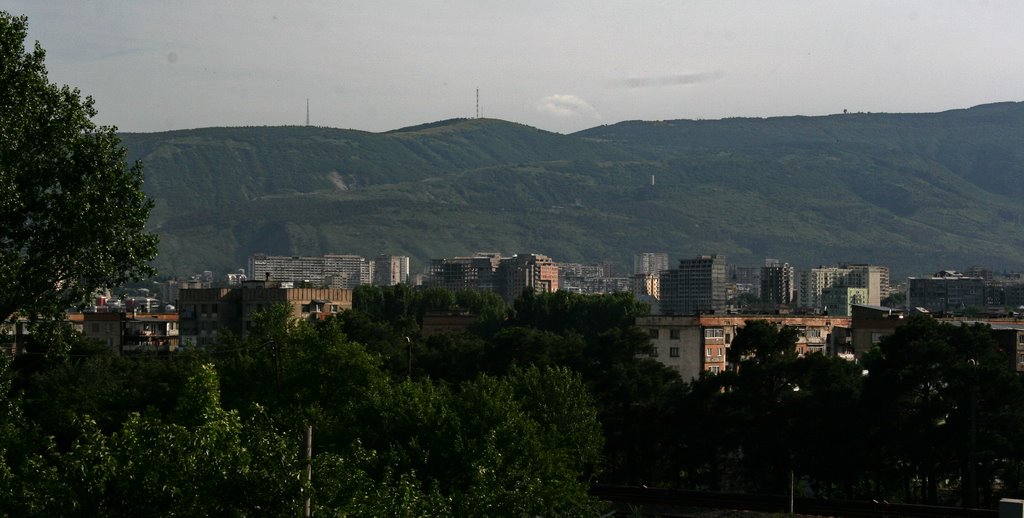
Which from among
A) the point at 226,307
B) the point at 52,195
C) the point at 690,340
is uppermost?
the point at 52,195

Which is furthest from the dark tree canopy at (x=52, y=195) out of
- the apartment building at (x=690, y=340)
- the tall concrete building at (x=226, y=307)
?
the tall concrete building at (x=226, y=307)

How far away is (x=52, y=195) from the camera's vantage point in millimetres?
27062

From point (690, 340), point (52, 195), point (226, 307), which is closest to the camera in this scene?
point (52, 195)

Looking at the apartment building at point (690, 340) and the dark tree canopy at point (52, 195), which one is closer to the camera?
the dark tree canopy at point (52, 195)

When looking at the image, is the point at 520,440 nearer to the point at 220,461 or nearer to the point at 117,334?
the point at 220,461

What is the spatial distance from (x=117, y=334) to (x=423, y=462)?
83.2 m

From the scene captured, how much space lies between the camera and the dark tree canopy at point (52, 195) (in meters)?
26.7

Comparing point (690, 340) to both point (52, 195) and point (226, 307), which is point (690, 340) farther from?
point (52, 195)

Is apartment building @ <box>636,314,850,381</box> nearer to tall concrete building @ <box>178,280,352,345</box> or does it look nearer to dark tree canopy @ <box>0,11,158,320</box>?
tall concrete building @ <box>178,280,352,345</box>

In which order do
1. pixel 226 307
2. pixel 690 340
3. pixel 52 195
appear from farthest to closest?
pixel 226 307
pixel 690 340
pixel 52 195

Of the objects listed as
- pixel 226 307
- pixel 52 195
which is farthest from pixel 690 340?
pixel 52 195

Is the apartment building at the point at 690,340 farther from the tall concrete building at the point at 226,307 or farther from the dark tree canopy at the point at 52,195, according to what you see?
the dark tree canopy at the point at 52,195

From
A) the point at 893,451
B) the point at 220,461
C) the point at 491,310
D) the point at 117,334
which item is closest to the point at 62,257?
the point at 220,461

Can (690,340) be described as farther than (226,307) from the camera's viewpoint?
No
